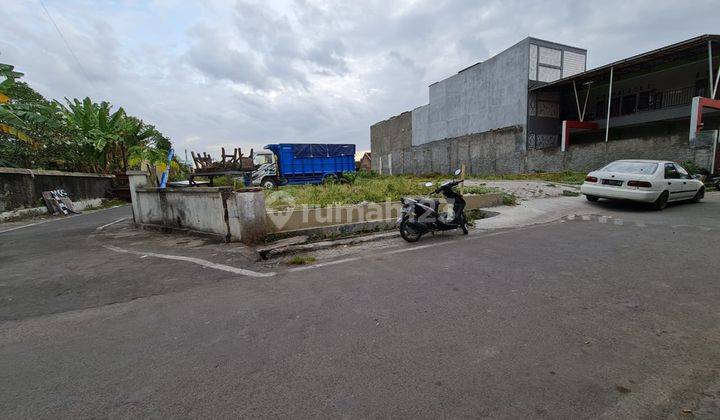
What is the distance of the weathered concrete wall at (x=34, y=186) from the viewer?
12.2m

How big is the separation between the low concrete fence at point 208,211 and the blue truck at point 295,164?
906cm

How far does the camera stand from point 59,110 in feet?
58.9

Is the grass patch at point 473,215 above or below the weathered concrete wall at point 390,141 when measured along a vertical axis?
below

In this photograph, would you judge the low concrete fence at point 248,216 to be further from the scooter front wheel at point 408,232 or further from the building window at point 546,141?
the building window at point 546,141

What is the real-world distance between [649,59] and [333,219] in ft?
66.3

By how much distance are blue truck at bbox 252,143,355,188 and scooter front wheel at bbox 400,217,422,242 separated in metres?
11.9

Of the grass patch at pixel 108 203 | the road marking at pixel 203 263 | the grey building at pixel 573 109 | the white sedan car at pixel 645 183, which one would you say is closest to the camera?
the road marking at pixel 203 263

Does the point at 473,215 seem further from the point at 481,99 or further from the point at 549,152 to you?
the point at 481,99

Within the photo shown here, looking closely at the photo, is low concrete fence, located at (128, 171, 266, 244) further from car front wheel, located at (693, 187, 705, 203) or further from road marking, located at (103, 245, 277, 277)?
car front wheel, located at (693, 187, 705, 203)

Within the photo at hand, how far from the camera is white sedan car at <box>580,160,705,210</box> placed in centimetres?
857

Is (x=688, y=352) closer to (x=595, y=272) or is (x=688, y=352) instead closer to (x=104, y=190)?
(x=595, y=272)

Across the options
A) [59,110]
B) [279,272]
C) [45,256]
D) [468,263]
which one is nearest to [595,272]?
[468,263]

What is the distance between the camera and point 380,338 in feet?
9.37

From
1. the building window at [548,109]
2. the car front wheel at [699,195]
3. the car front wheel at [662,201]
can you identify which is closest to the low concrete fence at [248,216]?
the car front wheel at [662,201]
